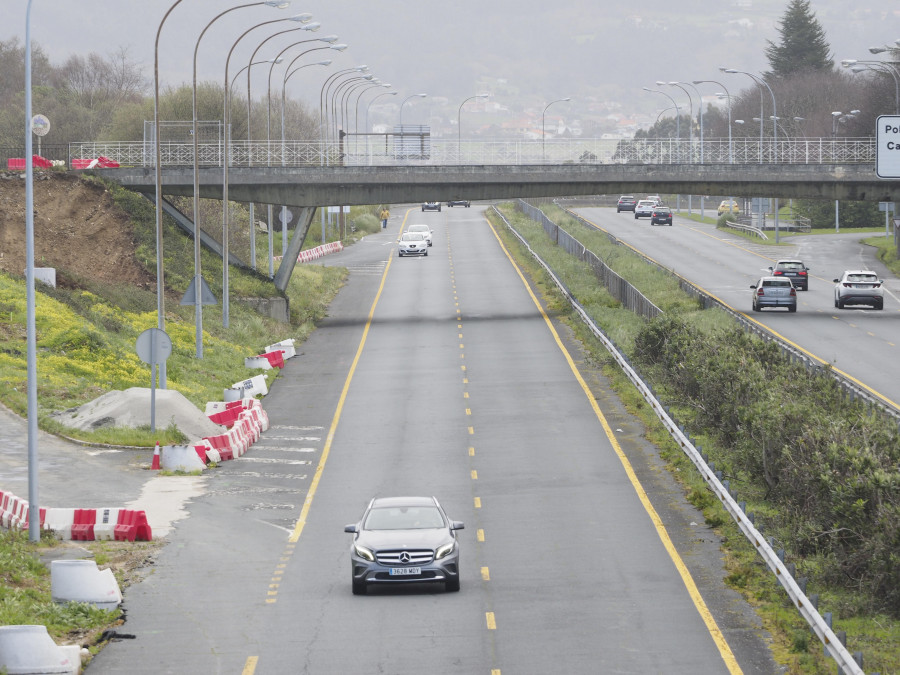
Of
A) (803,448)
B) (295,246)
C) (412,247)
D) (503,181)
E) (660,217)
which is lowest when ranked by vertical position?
(803,448)

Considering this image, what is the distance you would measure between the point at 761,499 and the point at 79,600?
1306 centimetres

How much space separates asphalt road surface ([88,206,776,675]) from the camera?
688 inches

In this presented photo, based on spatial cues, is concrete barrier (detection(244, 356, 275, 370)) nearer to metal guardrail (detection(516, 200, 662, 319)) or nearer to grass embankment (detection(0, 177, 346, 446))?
grass embankment (detection(0, 177, 346, 446))

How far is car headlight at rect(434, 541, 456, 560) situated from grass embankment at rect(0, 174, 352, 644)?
4.70m

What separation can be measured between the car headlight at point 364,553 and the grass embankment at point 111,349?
11.8 ft

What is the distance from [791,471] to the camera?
2325 cm

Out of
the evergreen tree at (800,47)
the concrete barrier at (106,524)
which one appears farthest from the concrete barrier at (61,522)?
the evergreen tree at (800,47)

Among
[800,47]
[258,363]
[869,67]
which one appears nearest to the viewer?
[258,363]

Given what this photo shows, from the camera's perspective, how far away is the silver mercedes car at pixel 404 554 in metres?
20.0

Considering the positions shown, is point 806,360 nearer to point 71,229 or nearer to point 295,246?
point 295,246

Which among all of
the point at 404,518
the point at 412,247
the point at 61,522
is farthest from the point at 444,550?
the point at 412,247

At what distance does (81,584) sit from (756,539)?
33.8 feet

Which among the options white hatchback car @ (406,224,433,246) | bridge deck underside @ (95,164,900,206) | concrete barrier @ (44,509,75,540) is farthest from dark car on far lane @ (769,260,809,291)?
concrete barrier @ (44,509,75,540)

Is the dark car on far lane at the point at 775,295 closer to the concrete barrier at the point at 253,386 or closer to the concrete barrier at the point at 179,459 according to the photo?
the concrete barrier at the point at 253,386
